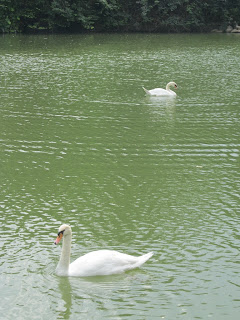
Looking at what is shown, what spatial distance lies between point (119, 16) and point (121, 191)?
2709 cm

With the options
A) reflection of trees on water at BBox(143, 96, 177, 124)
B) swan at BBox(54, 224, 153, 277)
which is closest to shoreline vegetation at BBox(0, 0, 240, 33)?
reflection of trees on water at BBox(143, 96, 177, 124)

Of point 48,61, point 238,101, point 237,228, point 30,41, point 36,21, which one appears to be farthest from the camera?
point 36,21

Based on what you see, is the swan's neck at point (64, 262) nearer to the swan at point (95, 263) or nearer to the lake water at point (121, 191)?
the swan at point (95, 263)

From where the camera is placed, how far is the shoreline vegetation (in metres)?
33.0

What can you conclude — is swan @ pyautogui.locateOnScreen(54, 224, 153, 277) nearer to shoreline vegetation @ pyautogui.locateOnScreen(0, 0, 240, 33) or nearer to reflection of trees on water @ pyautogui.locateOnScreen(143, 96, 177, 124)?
reflection of trees on water @ pyautogui.locateOnScreen(143, 96, 177, 124)

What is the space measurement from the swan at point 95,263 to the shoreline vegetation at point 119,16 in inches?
1054

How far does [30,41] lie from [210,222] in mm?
21630

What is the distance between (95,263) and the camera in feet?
21.7

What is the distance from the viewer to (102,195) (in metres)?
9.05

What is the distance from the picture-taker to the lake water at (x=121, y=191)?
6344 millimetres

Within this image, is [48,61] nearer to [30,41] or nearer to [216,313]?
[30,41]

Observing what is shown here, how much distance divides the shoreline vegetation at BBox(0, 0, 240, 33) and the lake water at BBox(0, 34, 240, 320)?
14807 millimetres

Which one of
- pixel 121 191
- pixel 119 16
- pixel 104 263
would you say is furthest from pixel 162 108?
pixel 119 16

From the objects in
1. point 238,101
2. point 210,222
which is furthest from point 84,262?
point 238,101
